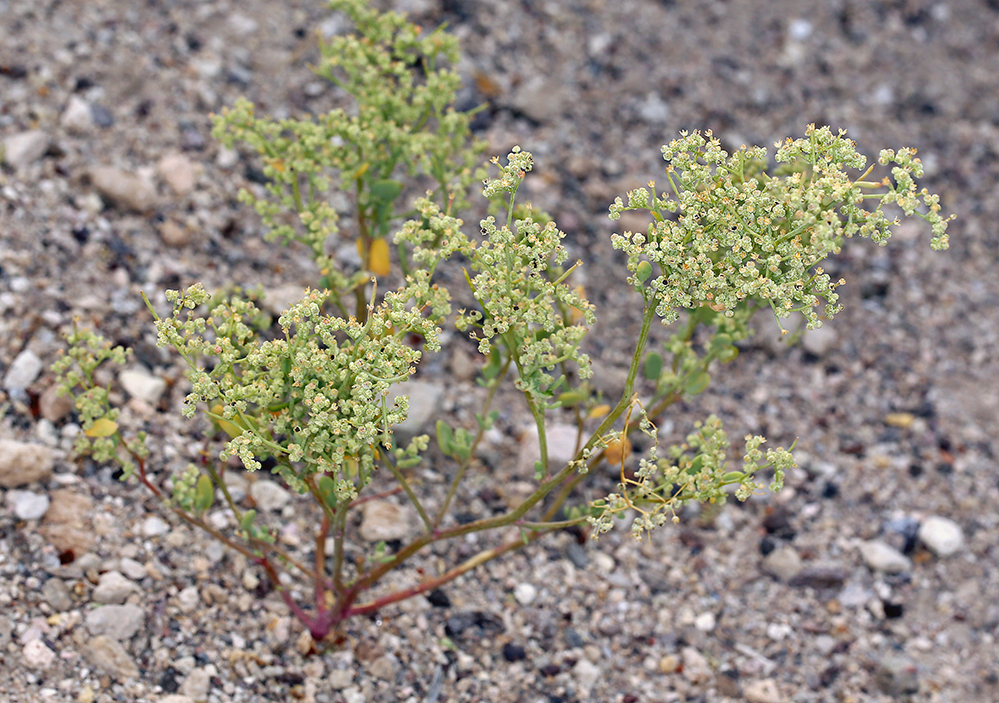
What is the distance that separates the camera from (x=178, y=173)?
482 centimetres

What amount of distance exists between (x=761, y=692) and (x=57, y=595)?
2816 mm

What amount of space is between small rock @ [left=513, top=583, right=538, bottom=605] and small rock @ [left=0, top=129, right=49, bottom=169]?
10.1 feet

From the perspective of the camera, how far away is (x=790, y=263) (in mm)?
2594

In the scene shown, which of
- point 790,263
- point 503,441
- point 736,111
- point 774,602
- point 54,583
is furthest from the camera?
point 736,111

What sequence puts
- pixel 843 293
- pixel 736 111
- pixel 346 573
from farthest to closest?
1. pixel 736 111
2. pixel 843 293
3. pixel 346 573

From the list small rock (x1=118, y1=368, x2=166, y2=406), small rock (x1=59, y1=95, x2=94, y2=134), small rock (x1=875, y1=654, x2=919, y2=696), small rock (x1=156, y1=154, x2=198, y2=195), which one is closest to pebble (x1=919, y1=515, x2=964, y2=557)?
small rock (x1=875, y1=654, x2=919, y2=696)

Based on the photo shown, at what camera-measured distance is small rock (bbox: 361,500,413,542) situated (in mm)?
4020

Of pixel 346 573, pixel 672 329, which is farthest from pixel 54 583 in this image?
pixel 672 329

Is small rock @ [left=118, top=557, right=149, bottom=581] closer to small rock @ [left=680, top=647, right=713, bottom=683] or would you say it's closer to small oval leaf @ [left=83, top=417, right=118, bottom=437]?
small oval leaf @ [left=83, top=417, right=118, bottom=437]

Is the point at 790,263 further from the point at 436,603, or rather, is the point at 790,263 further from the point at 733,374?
the point at 733,374

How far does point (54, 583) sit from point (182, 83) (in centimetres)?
290

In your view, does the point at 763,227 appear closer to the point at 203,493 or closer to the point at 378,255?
the point at 378,255

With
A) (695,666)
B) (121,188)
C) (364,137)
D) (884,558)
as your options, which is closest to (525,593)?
(695,666)

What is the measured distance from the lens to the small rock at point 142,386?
407 cm
